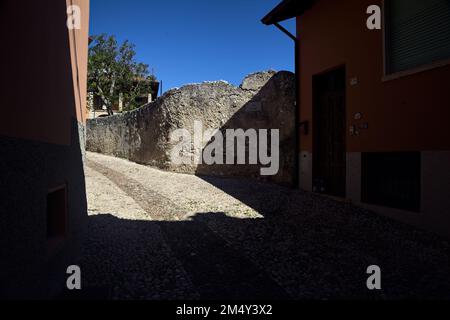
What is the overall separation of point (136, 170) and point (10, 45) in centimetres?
870

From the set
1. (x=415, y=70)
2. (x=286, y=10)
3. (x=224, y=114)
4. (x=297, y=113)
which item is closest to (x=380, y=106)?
(x=415, y=70)

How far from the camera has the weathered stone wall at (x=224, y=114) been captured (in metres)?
9.12

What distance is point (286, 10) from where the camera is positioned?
8.18 metres

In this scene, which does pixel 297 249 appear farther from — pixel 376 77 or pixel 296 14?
pixel 296 14

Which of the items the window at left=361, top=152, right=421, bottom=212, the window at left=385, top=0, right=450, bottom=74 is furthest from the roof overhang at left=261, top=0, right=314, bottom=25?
the window at left=361, top=152, right=421, bottom=212

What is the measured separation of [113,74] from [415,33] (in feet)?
84.2

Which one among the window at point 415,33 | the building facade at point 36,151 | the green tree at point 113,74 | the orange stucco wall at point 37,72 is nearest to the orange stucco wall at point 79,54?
the orange stucco wall at point 37,72

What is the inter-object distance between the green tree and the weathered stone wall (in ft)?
54.1

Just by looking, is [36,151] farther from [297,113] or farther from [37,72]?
[297,113]

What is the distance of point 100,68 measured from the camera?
2600 cm

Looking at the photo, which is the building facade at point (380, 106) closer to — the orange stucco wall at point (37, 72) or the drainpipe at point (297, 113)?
the drainpipe at point (297, 113)

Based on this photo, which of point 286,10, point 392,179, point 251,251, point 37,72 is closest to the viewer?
point 37,72

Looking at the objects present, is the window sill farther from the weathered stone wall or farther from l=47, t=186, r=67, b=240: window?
l=47, t=186, r=67, b=240: window

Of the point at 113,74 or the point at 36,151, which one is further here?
the point at 113,74
